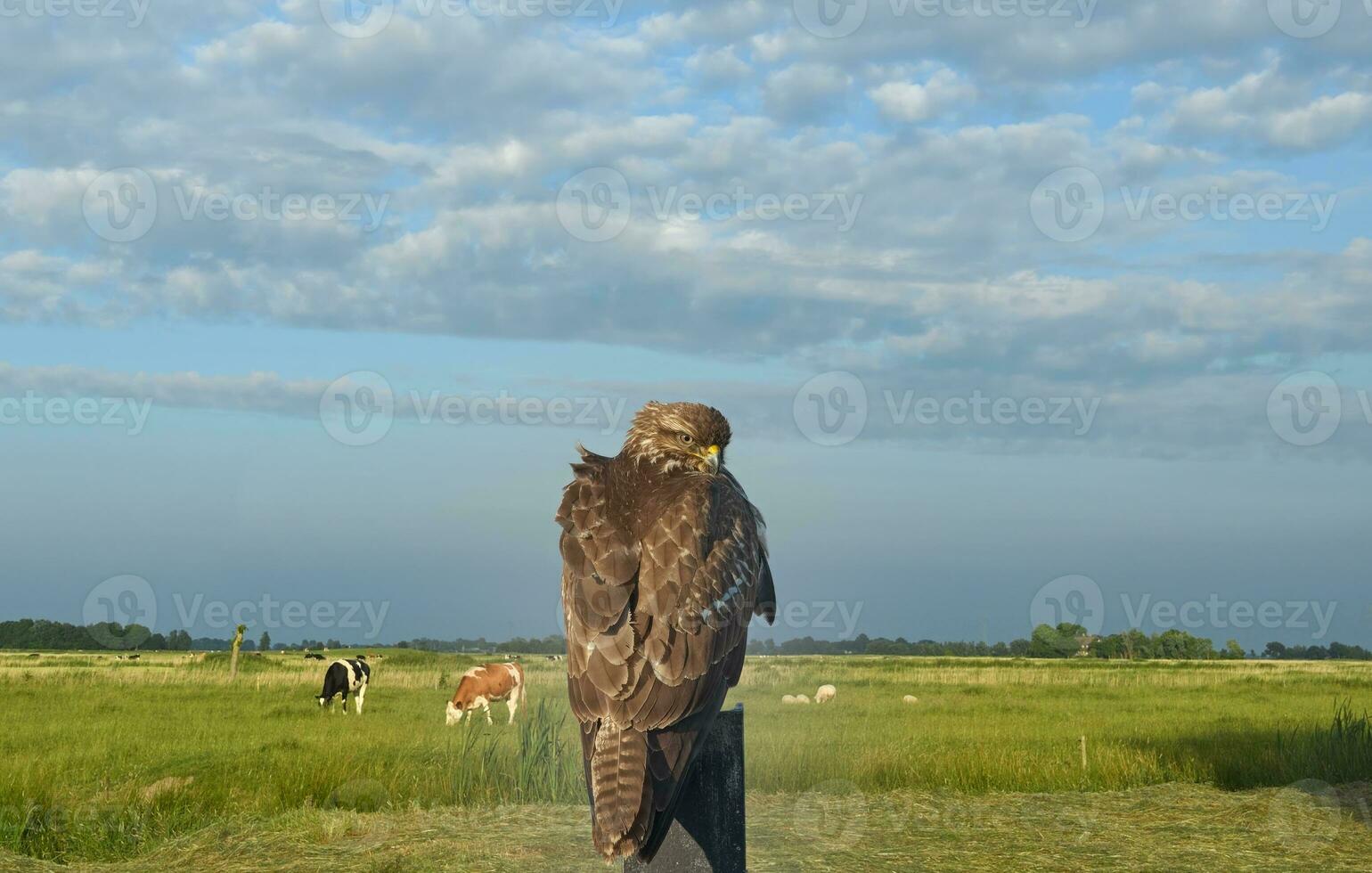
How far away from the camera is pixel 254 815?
34.9 feet

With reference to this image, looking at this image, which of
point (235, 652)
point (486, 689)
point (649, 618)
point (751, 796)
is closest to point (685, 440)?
point (649, 618)

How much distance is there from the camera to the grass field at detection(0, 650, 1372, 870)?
30.0 ft

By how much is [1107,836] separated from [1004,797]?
216 cm

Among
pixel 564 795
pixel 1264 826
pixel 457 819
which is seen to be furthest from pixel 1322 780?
pixel 457 819

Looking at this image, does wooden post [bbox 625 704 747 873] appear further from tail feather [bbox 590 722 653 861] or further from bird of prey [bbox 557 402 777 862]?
tail feather [bbox 590 722 653 861]

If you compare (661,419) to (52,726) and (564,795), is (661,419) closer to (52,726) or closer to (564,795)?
(564,795)

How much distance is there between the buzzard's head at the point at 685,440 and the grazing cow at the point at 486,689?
20130 mm

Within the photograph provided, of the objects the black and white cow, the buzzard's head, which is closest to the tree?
the black and white cow

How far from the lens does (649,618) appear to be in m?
4.45

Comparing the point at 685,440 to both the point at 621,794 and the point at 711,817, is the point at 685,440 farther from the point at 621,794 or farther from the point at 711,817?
the point at 621,794

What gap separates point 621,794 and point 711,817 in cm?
69

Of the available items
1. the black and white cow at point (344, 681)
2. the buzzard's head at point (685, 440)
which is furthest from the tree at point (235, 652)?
the buzzard's head at point (685, 440)

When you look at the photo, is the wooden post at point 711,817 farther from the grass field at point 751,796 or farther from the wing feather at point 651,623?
the grass field at point 751,796

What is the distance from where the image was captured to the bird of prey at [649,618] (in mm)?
4145
